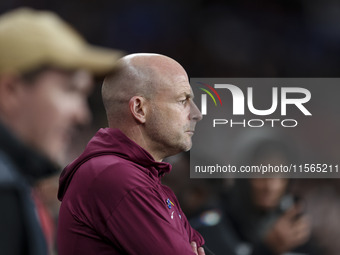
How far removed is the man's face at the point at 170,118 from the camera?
224 centimetres

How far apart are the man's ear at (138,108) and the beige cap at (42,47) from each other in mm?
850

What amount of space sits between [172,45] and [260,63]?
2.72ft

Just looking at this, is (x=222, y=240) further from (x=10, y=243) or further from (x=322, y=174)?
(x=10, y=243)

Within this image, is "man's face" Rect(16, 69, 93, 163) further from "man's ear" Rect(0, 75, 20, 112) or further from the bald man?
the bald man

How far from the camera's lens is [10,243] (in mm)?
1148

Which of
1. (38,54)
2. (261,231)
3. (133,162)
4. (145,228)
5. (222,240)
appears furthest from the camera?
(261,231)

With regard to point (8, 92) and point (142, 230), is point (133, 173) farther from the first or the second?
point (8, 92)

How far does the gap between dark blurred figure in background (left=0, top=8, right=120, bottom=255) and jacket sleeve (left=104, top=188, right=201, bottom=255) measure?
0.58 meters

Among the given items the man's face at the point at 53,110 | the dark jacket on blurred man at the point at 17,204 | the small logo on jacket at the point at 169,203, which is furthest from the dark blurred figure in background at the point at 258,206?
the dark jacket on blurred man at the point at 17,204

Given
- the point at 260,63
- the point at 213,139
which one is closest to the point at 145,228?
the point at 213,139

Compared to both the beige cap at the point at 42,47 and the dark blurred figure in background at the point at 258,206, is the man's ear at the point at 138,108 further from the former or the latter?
the dark blurred figure in background at the point at 258,206

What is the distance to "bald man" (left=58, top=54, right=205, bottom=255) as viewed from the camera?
1893mm

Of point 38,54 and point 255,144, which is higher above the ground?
point 38,54

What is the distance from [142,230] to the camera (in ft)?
6.18
